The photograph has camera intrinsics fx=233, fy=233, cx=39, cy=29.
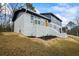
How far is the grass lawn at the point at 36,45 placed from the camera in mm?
A: 2369

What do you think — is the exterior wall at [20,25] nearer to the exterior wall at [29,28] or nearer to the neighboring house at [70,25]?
the exterior wall at [29,28]

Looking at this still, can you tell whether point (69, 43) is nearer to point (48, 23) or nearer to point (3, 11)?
point (48, 23)

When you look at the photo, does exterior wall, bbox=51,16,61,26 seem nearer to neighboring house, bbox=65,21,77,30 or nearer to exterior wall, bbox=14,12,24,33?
neighboring house, bbox=65,21,77,30

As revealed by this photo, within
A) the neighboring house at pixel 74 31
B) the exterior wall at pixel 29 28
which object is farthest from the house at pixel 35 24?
the neighboring house at pixel 74 31

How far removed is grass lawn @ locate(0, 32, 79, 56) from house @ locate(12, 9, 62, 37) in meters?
0.06

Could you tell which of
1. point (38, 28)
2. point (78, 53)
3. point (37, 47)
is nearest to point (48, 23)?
point (38, 28)

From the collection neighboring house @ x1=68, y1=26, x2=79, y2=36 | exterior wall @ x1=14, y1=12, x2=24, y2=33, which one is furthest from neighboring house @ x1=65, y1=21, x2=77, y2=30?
exterior wall @ x1=14, y1=12, x2=24, y2=33

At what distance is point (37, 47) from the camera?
94.3 inches

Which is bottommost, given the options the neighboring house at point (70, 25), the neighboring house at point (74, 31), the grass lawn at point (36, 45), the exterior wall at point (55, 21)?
the grass lawn at point (36, 45)

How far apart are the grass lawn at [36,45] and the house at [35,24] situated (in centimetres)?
6

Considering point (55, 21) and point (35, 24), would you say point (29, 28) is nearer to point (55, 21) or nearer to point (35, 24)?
point (35, 24)

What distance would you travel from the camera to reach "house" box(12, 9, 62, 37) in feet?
7.91

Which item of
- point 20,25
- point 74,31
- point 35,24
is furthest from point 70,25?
point 20,25

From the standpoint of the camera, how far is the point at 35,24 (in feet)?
7.97
